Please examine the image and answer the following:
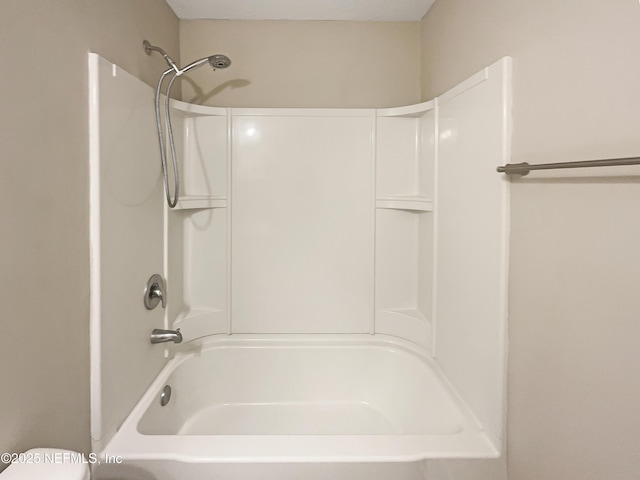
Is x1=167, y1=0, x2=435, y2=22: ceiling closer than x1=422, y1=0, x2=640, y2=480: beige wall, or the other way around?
x1=422, y1=0, x2=640, y2=480: beige wall

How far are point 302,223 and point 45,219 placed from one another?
1298mm

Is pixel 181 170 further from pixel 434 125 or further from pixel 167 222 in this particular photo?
pixel 434 125

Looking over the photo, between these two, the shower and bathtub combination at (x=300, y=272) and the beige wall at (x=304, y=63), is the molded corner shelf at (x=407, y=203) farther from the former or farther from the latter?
the beige wall at (x=304, y=63)

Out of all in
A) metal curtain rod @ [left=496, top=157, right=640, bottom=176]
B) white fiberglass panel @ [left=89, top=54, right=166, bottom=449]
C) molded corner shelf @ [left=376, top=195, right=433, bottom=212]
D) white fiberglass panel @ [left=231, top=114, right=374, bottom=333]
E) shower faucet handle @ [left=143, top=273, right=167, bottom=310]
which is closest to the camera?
metal curtain rod @ [left=496, top=157, right=640, bottom=176]

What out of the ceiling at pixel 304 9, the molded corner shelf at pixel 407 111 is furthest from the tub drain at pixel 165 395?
the ceiling at pixel 304 9

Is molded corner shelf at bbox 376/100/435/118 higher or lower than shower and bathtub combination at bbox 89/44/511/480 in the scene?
higher

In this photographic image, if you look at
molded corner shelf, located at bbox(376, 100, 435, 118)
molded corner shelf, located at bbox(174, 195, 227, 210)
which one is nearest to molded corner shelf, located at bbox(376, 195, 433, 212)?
molded corner shelf, located at bbox(376, 100, 435, 118)

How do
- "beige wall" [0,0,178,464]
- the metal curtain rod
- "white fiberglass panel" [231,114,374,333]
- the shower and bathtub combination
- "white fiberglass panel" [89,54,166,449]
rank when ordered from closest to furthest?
the metal curtain rod
"beige wall" [0,0,178,464]
"white fiberglass panel" [89,54,166,449]
the shower and bathtub combination
"white fiberglass panel" [231,114,374,333]

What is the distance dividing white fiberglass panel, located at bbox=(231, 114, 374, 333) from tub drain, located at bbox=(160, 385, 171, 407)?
0.50 metres

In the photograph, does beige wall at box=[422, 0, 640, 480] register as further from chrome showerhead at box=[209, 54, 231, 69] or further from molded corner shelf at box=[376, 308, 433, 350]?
chrome showerhead at box=[209, 54, 231, 69]

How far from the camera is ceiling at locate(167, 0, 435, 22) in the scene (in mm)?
1979

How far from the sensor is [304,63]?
7.23 ft

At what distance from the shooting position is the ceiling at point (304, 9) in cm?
198

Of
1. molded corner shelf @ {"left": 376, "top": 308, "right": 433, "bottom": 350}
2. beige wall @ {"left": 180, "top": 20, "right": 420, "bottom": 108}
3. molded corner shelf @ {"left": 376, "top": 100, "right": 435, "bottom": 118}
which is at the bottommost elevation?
molded corner shelf @ {"left": 376, "top": 308, "right": 433, "bottom": 350}
